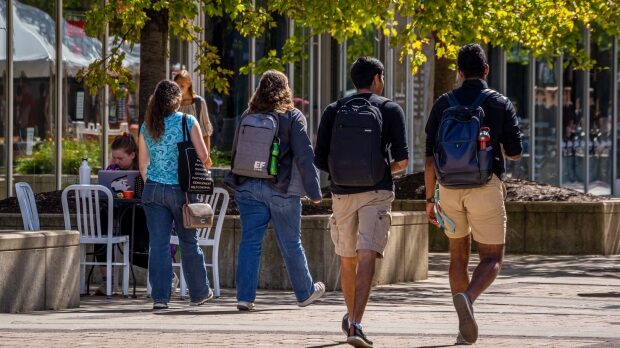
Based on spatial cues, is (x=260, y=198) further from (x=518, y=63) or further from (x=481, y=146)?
(x=518, y=63)

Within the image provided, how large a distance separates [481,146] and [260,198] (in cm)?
247

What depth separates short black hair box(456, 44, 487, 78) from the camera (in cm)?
960

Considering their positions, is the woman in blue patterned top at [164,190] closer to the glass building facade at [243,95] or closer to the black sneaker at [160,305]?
the black sneaker at [160,305]

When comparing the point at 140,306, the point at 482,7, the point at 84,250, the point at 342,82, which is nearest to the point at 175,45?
the point at 342,82

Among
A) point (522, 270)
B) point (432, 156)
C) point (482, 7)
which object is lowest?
point (522, 270)

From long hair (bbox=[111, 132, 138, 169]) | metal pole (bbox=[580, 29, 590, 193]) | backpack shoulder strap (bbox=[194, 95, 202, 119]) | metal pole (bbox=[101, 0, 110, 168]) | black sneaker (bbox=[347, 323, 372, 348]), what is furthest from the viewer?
metal pole (bbox=[580, 29, 590, 193])

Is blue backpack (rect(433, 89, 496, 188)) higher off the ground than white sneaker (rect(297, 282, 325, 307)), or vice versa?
blue backpack (rect(433, 89, 496, 188))

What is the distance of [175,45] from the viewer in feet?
78.7

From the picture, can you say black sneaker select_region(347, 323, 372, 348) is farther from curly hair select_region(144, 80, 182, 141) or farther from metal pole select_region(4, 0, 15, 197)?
metal pole select_region(4, 0, 15, 197)

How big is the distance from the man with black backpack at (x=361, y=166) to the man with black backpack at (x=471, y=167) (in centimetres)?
26

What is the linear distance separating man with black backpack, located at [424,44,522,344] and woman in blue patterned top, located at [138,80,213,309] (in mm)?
2751

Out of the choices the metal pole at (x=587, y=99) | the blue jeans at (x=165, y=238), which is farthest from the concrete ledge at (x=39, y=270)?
the metal pole at (x=587, y=99)

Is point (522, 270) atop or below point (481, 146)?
below

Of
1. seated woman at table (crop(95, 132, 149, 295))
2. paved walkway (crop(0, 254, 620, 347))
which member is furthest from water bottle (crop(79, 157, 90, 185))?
paved walkway (crop(0, 254, 620, 347))
